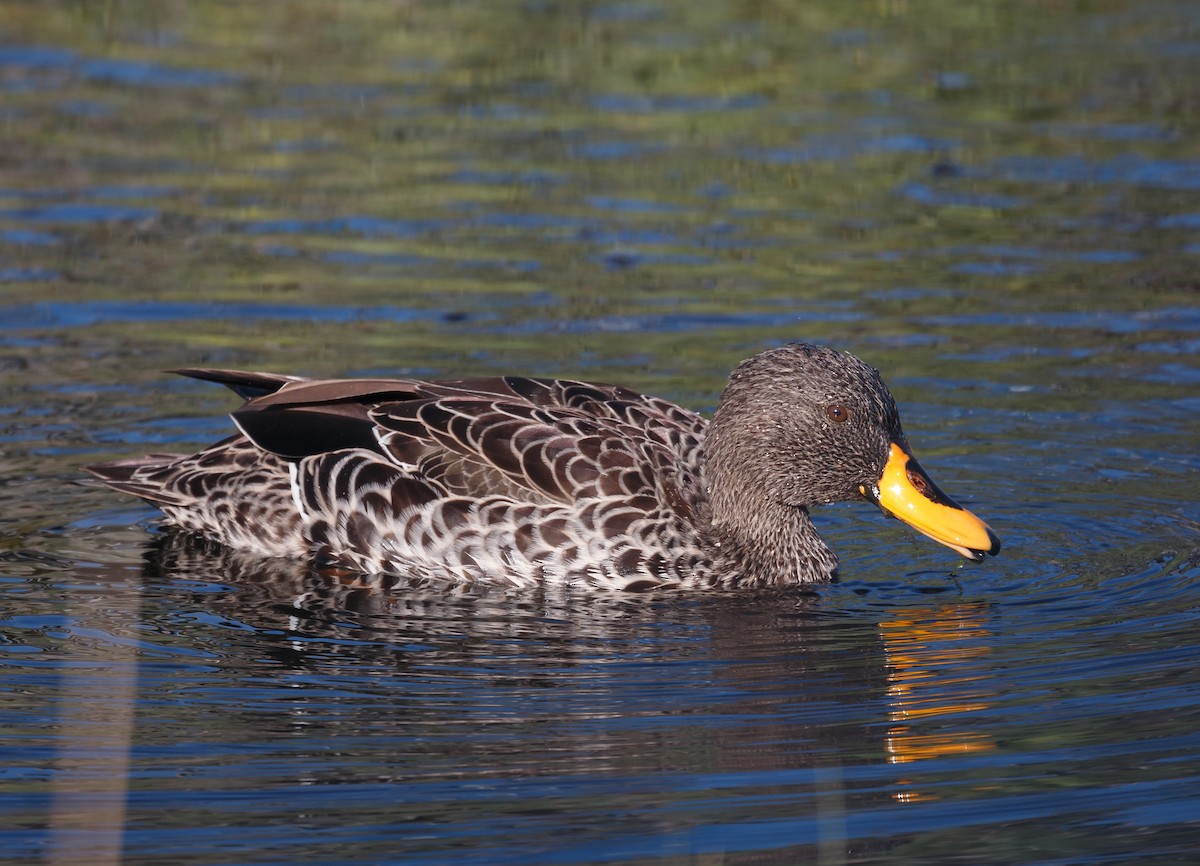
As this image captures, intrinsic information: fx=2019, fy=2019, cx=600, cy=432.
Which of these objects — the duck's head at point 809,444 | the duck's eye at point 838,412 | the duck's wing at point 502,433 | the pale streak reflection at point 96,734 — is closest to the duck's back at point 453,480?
the duck's wing at point 502,433

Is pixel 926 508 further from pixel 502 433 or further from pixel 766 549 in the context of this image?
pixel 502 433

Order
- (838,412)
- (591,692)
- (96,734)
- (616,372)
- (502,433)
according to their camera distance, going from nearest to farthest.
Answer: (96,734), (591,692), (838,412), (502,433), (616,372)

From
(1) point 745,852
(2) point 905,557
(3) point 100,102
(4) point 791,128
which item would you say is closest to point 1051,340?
(2) point 905,557

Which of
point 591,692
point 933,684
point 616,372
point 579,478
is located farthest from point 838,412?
point 616,372

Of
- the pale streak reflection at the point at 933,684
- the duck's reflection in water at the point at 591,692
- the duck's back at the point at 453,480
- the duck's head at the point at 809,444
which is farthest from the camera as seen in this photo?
the duck's back at the point at 453,480

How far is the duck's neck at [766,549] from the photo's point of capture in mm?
8742

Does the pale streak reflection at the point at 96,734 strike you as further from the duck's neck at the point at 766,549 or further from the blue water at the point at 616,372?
the duck's neck at the point at 766,549

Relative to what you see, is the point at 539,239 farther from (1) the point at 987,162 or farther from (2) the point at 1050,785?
(2) the point at 1050,785

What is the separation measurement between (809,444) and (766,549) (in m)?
0.51

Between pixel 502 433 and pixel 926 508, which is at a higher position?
pixel 502 433

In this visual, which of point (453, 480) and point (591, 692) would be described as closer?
point (591, 692)

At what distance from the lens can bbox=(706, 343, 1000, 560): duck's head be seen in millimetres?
8539

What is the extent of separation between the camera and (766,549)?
878 cm

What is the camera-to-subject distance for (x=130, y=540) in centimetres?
935
